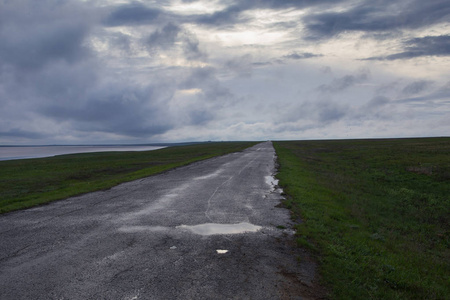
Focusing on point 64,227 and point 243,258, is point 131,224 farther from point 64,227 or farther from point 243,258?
point 243,258

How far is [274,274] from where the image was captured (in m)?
6.19

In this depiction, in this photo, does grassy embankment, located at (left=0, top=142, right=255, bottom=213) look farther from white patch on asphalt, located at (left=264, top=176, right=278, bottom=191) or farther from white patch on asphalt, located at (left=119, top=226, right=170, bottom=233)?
white patch on asphalt, located at (left=264, top=176, right=278, bottom=191)

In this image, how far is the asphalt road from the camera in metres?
5.41

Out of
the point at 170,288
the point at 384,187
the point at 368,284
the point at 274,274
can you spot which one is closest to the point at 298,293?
the point at 274,274

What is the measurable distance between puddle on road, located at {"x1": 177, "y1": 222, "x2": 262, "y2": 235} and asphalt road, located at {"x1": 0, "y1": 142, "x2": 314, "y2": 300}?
33 mm

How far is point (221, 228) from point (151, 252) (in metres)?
2.78

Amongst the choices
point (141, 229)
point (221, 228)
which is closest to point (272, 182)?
point (221, 228)

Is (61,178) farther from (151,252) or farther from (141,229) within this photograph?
(151,252)

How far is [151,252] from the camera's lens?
7176 millimetres

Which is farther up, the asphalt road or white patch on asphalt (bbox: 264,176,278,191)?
the asphalt road

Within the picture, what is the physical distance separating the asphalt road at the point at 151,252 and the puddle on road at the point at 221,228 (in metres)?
0.03

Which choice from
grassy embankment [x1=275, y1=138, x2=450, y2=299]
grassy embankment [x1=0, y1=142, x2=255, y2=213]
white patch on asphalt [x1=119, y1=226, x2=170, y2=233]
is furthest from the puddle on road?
grassy embankment [x1=0, y1=142, x2=255, y2=213]

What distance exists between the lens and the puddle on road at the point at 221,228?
8961 mm

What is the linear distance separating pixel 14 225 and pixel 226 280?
8.21 m
